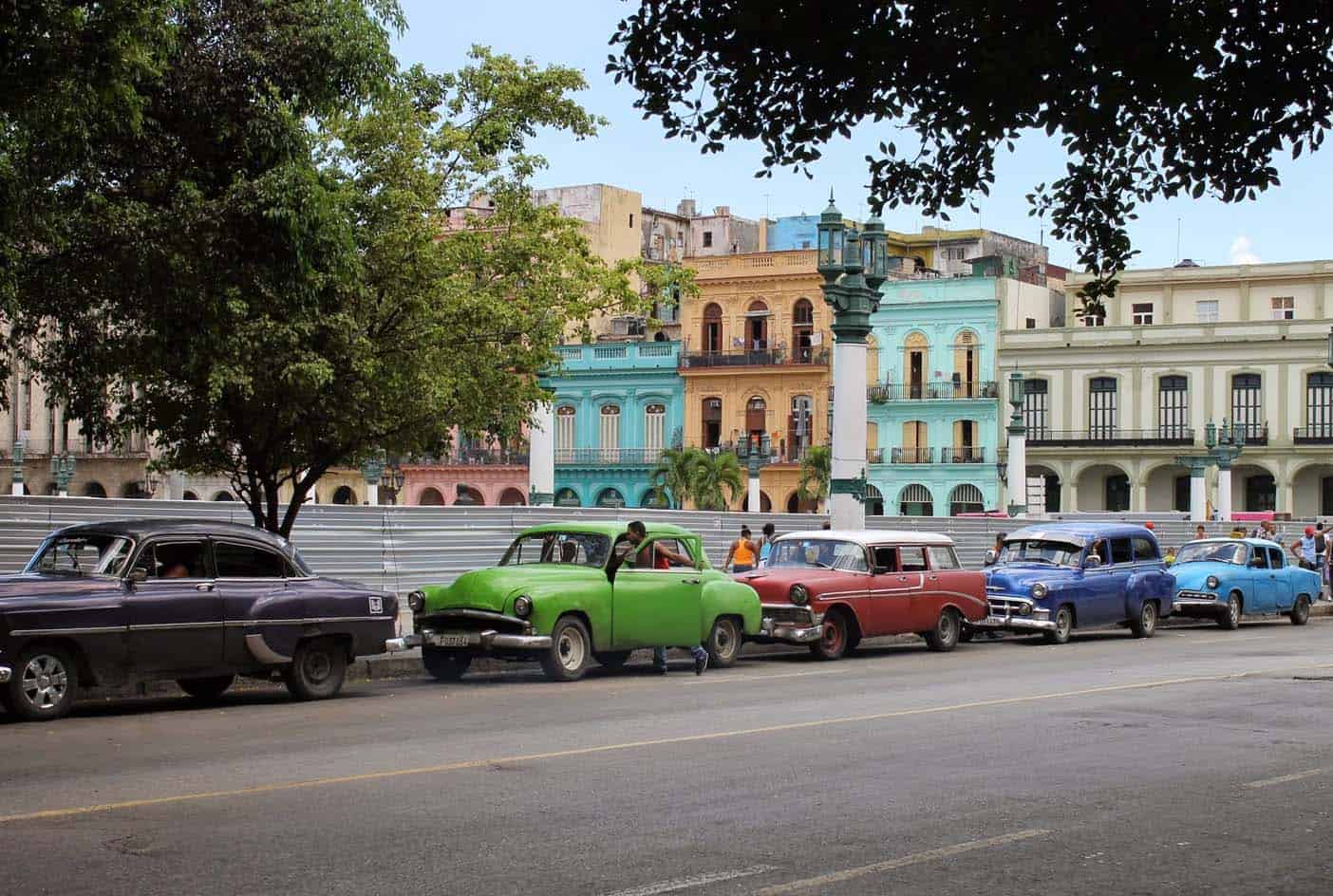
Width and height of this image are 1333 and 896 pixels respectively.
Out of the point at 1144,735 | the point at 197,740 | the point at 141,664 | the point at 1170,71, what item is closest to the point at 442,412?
the point at 141,664

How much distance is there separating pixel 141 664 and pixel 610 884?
8295 millimetres

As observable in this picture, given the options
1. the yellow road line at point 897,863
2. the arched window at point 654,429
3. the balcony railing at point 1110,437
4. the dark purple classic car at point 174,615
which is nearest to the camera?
the yellow road line at point 897,863

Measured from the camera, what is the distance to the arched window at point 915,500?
81.7 meters

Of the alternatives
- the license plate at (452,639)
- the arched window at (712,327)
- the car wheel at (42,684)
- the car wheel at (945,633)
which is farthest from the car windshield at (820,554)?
the arched window at (712,327)

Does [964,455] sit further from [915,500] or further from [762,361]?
[762,361]

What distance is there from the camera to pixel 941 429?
268 feet

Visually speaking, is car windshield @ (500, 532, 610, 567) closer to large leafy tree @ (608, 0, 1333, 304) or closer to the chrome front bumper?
the chrome front bumper

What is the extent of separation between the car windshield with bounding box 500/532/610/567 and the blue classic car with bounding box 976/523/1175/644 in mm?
8953

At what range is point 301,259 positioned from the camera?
17.7 m

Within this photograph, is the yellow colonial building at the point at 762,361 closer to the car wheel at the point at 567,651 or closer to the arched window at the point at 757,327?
the arched window at the point at 757,327

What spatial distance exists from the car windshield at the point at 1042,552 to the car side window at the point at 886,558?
4426 millimetres

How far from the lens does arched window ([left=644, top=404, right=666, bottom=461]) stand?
282 feet

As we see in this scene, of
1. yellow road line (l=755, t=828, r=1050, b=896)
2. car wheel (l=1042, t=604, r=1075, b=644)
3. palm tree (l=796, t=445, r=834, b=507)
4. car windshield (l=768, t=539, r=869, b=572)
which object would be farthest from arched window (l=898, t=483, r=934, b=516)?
yellow road line (l=755, t=828, r=1050, b=896)

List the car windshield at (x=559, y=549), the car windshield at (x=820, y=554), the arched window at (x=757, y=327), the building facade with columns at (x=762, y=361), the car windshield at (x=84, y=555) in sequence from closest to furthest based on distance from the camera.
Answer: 1. the car windshield at (x=84, y=555)
2. the car windshield at (x=559, y=549)
3. the car windshield at (x=820, y=554)
4. the building facade with columns at (x=762, y=361)
5. the arched window at (x=757, y=327)
